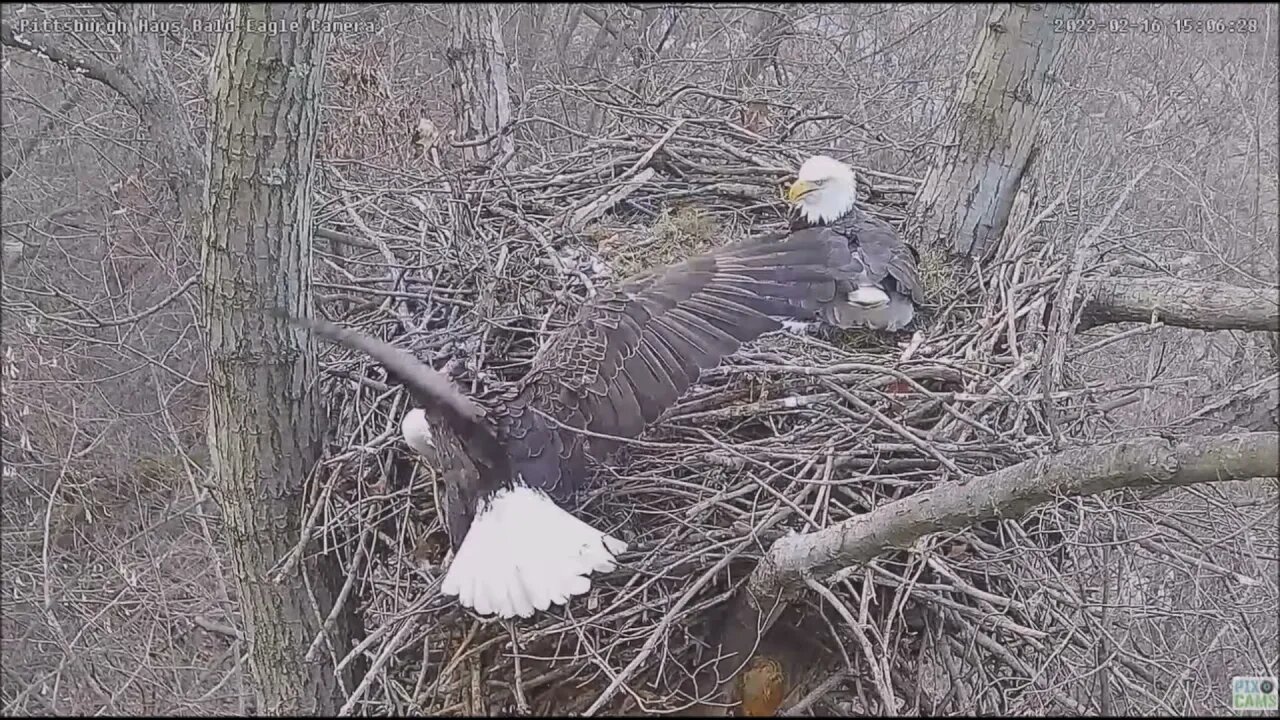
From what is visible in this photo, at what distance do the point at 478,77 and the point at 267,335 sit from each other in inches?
80.4

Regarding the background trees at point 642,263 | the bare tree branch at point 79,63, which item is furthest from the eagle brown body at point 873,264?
the bare tree branch at point 79,63

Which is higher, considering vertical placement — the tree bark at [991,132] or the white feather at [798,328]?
the tree bark at [991,132]

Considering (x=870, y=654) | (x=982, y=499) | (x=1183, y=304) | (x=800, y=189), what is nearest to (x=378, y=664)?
(x=870, y=654)

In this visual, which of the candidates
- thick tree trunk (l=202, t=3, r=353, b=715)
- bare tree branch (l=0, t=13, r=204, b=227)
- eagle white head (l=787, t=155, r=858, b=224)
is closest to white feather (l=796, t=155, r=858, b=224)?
eagle white head (l=787, t=155, r=858, b=224)

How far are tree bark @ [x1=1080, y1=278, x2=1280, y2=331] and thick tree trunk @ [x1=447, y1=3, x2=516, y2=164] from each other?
224cm

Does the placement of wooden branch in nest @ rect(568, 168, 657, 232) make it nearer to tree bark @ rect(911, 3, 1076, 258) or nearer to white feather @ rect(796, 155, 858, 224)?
white feather @ rect(796, 155, 858, 224)

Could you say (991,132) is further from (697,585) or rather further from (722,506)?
(697,585)

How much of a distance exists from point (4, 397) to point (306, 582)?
272 cm

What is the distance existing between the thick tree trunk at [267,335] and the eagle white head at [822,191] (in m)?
1.56

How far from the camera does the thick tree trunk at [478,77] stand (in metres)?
4.04

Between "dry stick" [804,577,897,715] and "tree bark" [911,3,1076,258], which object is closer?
"dry stick" [804,577,897,715]

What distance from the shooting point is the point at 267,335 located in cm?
235

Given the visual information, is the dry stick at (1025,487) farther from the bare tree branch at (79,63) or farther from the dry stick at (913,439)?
the bare tree branch at (79,63)

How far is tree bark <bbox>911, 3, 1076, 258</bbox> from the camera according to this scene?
3.10 meters
